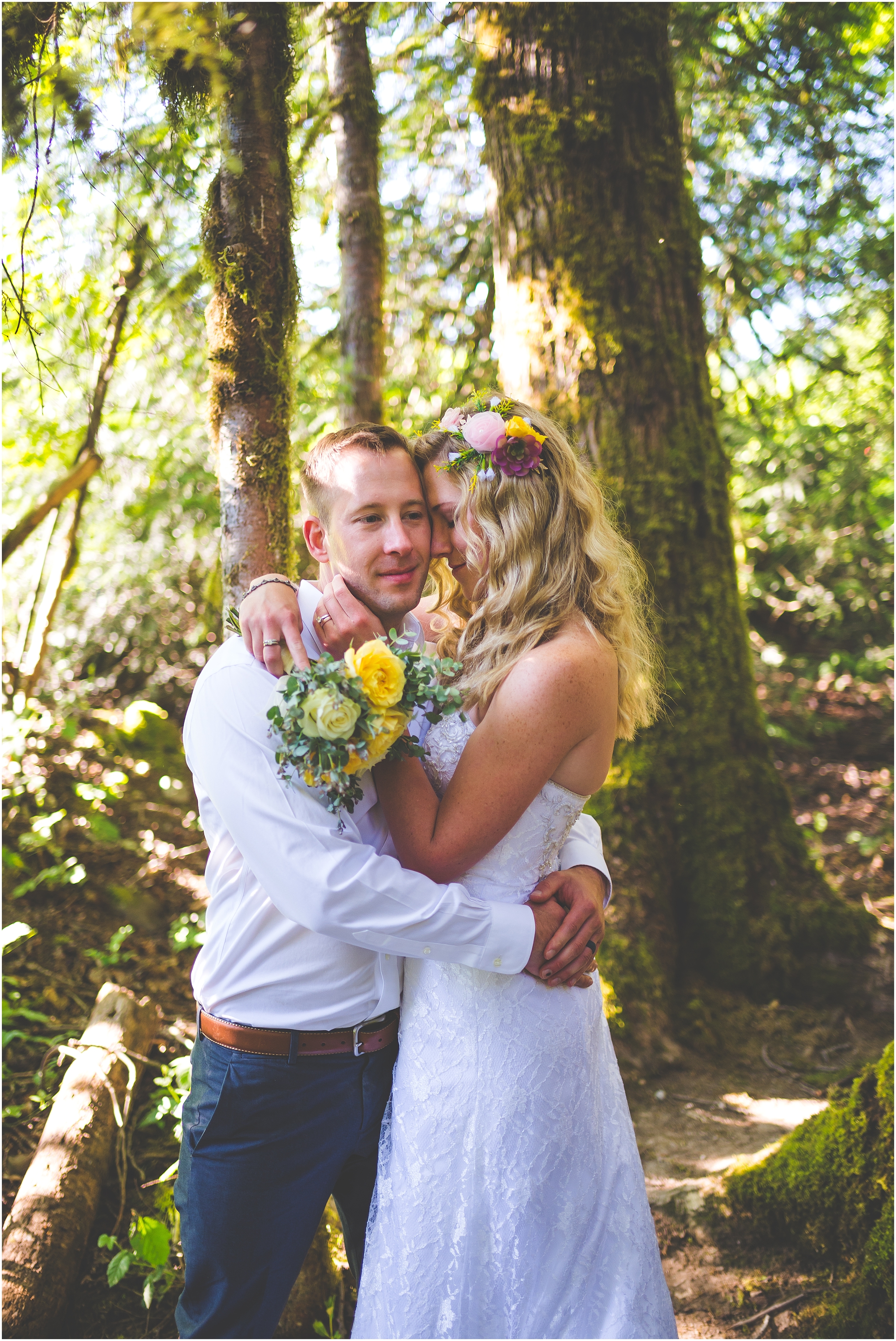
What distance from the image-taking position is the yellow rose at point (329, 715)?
1.67 m

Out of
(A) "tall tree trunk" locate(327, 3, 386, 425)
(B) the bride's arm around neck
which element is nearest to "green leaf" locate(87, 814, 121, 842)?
(A) "tall tree trunk" locate(327, 3, 386, 425)

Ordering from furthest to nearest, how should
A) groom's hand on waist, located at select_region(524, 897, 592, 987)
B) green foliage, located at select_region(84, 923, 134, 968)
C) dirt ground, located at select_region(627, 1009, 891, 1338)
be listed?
1. green foliage, located at select_region(84, 923, 134, 968)
2. dirt ground, located at select_region(627, 1009, 891, 1338)
3. groom's hand on waist, located at select_region(524, 897, 592, 987)

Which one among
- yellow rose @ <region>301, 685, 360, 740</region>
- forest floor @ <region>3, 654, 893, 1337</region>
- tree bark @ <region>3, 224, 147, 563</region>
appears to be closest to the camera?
yellow rose @ <region>301, 685, 360, 740</region>

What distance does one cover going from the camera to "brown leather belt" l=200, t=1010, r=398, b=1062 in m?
1.95

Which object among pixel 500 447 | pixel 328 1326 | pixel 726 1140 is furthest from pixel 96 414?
pixel 726 1140

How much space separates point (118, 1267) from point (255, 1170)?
1143 mm

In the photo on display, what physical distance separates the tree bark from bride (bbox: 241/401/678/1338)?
171 cm

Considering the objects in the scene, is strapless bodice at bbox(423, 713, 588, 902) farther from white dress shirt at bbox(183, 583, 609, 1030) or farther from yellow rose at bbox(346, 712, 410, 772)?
yellow rose at bbox(346, 712, 410, 772)

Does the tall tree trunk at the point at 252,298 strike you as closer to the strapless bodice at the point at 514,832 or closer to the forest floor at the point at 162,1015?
the strapless bodice at the point at 514,832

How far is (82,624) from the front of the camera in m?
7.33

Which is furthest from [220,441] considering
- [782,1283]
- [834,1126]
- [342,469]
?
[782,1283]

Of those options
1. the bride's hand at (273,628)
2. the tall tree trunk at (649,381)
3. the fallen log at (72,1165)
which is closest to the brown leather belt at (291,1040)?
the bride's hand at (273,628)

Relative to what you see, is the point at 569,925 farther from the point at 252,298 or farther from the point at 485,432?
the point at 252,298

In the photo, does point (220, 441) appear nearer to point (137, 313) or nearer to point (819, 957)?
point (137, 313)
